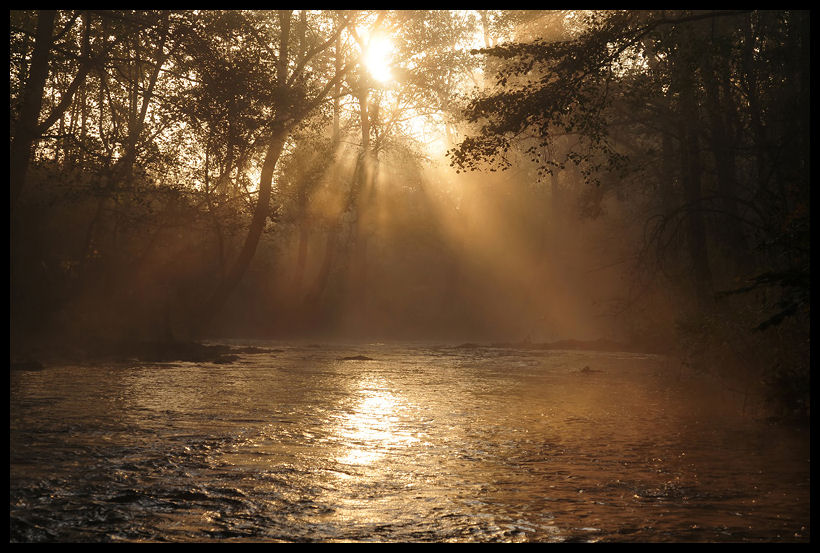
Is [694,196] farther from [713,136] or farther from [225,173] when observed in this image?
[225,173]

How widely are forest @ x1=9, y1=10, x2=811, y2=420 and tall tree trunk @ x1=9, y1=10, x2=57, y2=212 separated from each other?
2.9 inches

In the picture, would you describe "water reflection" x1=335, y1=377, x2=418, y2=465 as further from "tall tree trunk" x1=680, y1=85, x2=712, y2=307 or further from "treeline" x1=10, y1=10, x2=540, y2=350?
"tall tree trunk" x1=680, y1=85, x2=712, y2=307

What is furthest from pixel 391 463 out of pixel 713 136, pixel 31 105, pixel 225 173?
pixel 225 173

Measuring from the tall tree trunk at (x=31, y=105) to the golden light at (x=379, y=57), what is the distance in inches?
723

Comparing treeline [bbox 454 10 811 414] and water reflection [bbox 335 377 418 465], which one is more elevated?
treeline [bbox 454 10 811 414]

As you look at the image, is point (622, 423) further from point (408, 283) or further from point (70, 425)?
point (408, 283)

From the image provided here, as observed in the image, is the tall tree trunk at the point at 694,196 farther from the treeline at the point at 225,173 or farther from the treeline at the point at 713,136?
the treeline at the point at 225,173

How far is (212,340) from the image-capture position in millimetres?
35500

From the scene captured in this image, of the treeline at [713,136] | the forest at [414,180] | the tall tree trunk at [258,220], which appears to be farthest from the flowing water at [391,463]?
the tall tree trunk at [258,220]

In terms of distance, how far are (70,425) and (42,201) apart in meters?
17.0

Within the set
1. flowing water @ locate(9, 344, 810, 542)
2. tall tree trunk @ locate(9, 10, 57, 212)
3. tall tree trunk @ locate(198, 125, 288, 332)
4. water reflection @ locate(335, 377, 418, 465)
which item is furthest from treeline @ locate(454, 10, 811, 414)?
tall tree trunk @ locate(9, 10, 57, 212)

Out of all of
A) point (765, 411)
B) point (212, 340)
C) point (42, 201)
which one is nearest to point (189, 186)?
point (42, 201)

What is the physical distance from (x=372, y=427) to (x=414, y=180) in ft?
110

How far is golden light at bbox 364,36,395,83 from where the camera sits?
38938 mm
